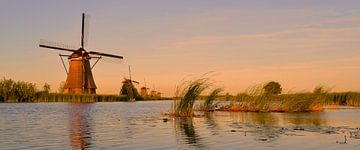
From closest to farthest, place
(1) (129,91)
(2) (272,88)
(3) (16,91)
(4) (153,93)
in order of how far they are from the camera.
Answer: (2) (272,88), (3) (16,91), (1) (129,91), (4) (153,93)

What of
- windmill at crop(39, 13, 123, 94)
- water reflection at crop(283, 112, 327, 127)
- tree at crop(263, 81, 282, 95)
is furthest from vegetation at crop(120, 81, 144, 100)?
water reflection at crop(283, 112, 327, 127)

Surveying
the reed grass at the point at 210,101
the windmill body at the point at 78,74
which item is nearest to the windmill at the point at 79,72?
the windmill body at the point at 78,74

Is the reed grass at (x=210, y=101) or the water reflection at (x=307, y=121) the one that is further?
the reed grass at (x=210, y=101)

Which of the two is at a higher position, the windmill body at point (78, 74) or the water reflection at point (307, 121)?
the windmill body at point (78, 74)

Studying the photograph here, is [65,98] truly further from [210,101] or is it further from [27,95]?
[210,101]

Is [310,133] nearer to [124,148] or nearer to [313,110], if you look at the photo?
[124,148]

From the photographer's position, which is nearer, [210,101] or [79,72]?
[210,101]

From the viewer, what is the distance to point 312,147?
12.7 m

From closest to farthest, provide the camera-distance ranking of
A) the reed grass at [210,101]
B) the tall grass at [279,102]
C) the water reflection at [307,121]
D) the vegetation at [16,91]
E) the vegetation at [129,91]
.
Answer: the water reflection at [307,121] < the reed grass at [210,101] < the tall grass at [279,102] < the vegetation at [16,91] < the vegetation at [129,91]

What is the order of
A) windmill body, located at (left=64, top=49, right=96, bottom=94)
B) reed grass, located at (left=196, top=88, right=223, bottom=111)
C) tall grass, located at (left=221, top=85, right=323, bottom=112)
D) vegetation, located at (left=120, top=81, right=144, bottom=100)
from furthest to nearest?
vegetation, located at (left=120, top=81, right=144, bottom=100), windmill body, located at (left=64, top=49, right=96, bottom=94), tall grass, located at (left=221, top=85, right=323, bottom=112), reed grass, located at (left=196, top=88, right=223, bottom=111)

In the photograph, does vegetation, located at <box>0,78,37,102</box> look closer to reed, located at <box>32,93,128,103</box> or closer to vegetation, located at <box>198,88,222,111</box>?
Result: reed, located at <box>32,93,128,103</box>

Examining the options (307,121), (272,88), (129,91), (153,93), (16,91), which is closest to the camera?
(307,121)

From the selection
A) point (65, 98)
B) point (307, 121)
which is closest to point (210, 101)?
point (307, 121)

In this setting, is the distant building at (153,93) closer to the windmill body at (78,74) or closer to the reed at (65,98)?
the windmill body at (78,74)
